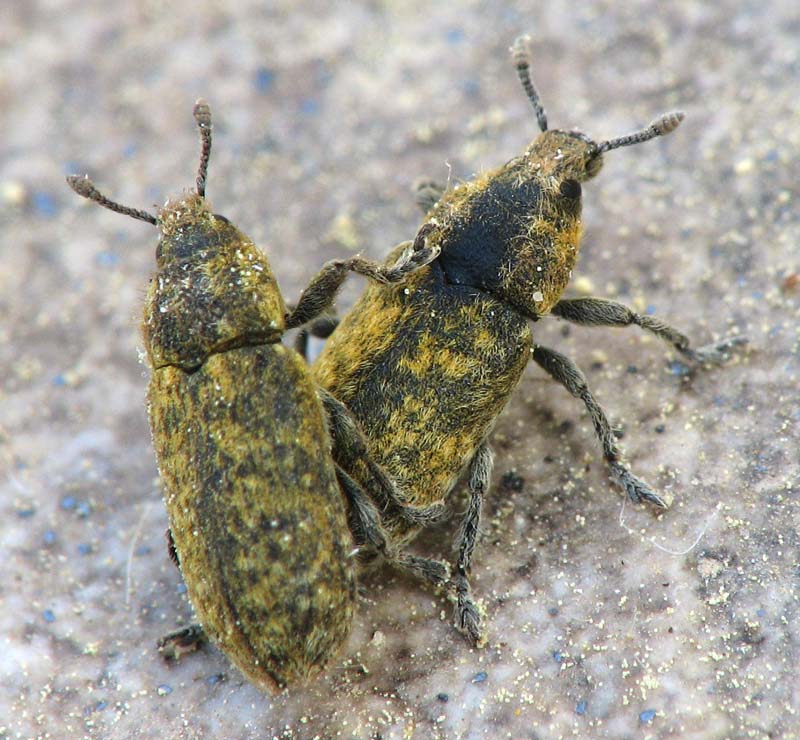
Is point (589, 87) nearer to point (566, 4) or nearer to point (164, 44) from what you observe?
point (566, 4)

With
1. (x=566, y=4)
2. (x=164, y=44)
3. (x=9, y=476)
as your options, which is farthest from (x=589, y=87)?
(x=9, y=476)

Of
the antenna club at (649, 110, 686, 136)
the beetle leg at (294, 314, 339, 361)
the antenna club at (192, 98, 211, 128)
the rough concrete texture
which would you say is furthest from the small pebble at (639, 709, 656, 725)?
the antenna club at (192, 98, 211, 128)

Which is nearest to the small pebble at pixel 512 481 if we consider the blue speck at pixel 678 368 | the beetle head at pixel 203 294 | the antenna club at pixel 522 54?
the blue speck at pixel 678 368

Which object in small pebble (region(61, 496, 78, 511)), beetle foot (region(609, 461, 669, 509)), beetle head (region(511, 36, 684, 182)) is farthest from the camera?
small pebble (region(61, 496, 78, 511))

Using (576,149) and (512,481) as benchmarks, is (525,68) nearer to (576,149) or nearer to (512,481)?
(576,149)

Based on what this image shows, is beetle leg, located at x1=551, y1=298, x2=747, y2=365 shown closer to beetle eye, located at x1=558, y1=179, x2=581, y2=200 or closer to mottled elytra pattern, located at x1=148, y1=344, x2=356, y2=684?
beetle eye, located at x1=558, y1=179, x2=581, y2=200
